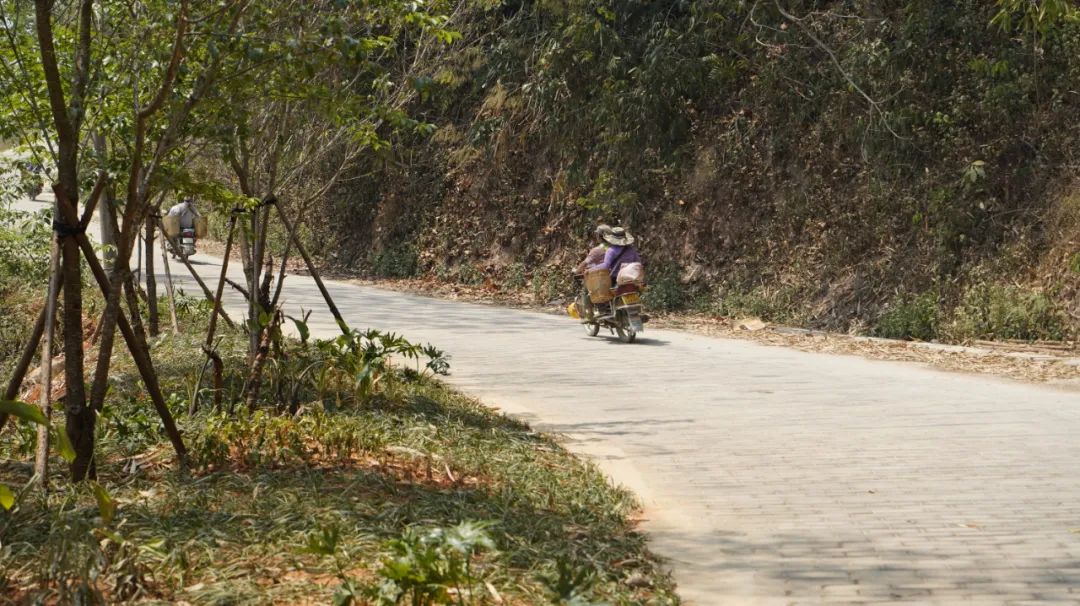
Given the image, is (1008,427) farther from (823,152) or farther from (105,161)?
(823,152)

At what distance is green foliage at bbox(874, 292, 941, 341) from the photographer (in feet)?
56.9

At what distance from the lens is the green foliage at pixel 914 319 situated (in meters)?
17.3

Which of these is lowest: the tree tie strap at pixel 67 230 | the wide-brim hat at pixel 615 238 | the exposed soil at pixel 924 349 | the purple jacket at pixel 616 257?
the exposed soil at pixel 924 349

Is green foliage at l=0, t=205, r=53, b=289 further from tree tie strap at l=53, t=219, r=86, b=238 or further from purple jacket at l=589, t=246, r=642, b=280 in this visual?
tree tie strap at l=53, t=219, r=86, b=238

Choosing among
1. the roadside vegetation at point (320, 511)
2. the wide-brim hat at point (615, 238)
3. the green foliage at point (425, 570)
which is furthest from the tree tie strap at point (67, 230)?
the wide-brim hat at point (615, 238)

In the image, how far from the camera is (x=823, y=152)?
68.9ft

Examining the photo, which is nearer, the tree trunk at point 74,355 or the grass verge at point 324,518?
the grass verge at point 324,518

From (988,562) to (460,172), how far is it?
2466cm

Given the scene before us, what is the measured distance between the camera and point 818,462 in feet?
29.0

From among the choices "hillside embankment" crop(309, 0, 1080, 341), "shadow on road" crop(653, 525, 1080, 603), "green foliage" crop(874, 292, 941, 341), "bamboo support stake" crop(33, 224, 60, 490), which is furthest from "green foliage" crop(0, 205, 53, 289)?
"shadow on road" crop(653, 525, 1080, 603)

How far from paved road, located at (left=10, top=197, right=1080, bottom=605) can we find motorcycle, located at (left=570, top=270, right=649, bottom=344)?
492 mm

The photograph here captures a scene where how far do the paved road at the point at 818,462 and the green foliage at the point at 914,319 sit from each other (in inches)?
92.8

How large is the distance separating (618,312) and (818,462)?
A: 8.22m

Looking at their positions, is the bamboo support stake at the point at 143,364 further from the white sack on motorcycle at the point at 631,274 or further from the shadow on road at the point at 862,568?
the white sack on motorcycle at the point at 631,274
